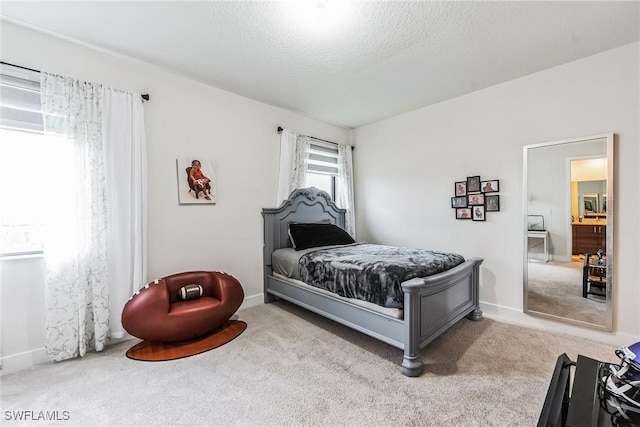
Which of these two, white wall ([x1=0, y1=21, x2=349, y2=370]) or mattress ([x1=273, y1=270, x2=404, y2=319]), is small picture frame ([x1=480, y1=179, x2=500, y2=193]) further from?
white wall ([x1=0, y1=21, x2=349, y2=370])

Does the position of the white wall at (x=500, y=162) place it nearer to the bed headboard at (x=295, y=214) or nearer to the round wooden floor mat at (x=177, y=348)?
the bed headboard at (x=295, y=214)

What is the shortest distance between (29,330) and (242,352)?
1.62 meters

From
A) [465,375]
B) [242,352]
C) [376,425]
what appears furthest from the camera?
[242,352]

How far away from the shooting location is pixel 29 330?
206 cm

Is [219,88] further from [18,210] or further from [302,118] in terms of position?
[18,210]

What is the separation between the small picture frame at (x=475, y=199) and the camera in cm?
312

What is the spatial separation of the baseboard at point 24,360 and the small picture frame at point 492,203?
4351 mm

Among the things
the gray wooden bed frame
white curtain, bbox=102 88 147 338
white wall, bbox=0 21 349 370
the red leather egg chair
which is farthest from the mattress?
white curtain, bbox=102 88 147 338

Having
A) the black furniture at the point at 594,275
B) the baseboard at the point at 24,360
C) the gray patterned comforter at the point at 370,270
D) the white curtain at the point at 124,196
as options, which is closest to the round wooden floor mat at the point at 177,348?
the white curtain at the point at 124,196

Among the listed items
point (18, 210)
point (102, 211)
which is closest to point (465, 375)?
point (102, 211)

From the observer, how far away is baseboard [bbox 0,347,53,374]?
6.46ft

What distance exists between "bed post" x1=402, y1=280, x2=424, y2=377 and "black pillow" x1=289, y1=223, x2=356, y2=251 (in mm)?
1601

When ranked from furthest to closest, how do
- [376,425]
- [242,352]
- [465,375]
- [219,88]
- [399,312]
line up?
[219,88], [242,352], [399,312], [465,375], [376,425]

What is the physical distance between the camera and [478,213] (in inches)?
124
